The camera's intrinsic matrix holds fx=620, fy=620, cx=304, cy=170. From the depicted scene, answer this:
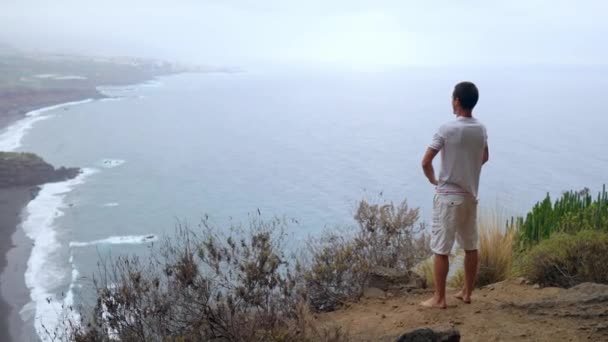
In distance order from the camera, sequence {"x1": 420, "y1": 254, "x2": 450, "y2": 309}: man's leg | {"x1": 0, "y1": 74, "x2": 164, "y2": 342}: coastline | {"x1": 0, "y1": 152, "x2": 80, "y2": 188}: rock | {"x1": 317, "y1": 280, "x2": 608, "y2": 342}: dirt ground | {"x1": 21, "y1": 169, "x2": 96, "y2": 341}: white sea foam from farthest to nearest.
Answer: {"x1": 0, "y1": 152, "x2": 80, "y2": 188}: rock → {"x1": 21, "y1": 169, "x2": 96, "y2": 341}: white sea foam → {"x1": 0, "y1": 74, "x2": 164, "y2": 342}: coastline → {"x1": 420, "y1": 254, "x2": 450, "y2": 309}: man's leg → {"x1": 317, "y1": 280, "x2": 608, "y2": 342}: dirt ground

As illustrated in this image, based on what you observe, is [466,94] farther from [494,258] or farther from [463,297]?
[494,258]

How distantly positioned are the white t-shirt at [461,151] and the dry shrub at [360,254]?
1.74 metres

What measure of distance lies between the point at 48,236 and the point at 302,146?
3087cm

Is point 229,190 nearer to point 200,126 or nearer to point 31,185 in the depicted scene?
point 31,185

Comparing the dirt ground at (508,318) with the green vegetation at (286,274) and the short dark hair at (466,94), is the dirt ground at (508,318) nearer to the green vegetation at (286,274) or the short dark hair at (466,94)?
the green vegetation at (286,274)

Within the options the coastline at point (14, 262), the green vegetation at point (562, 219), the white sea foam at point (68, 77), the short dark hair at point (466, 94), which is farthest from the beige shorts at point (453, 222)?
the white sea foam at point (68, 77)

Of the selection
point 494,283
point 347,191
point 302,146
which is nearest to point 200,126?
point 302,146

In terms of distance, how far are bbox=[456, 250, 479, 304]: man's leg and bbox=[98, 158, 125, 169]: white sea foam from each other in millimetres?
52543

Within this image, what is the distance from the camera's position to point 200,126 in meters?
75.3

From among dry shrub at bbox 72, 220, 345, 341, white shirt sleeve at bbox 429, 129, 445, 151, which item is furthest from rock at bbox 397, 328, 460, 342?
white shirt sleeve at bbox 429, 129, 445, 151

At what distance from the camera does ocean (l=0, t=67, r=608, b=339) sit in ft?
114

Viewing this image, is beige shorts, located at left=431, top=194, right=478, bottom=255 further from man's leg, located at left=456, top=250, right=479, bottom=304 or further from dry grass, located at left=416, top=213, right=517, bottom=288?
dry grass, located at left=416, top=213, right=517, bottom=288

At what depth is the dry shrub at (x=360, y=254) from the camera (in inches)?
208

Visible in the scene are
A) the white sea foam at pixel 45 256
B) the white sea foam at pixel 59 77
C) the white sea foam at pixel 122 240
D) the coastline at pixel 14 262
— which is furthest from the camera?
the white sea foam at pixel 59 77
